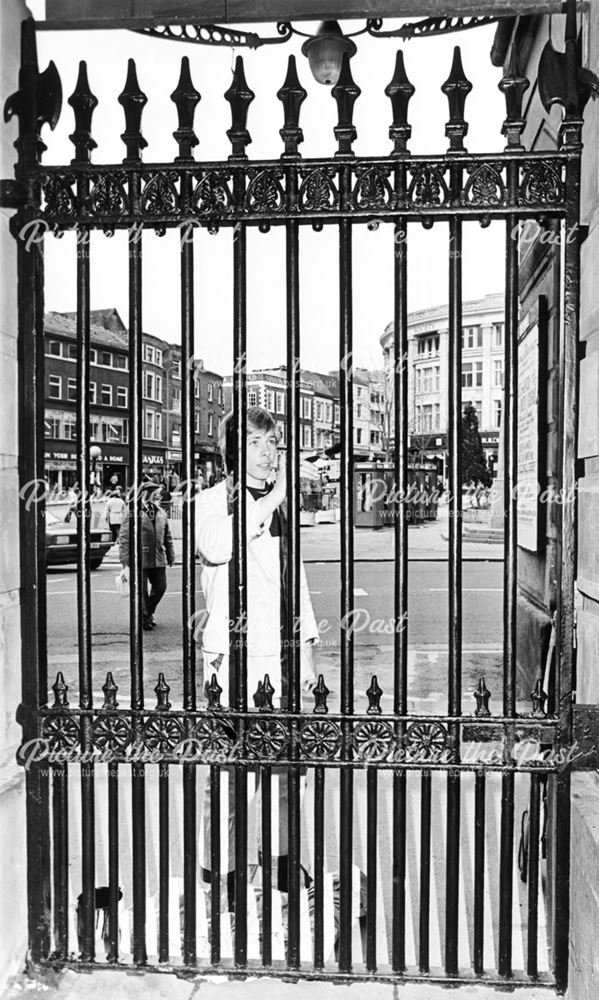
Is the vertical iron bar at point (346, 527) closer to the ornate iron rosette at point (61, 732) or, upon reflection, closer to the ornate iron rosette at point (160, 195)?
the ornate iron rosette at point (160, 195)

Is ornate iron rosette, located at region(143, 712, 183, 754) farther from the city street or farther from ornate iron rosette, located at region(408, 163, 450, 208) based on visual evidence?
the city street

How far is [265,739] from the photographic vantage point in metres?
2.49

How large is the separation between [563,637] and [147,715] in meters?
1.30

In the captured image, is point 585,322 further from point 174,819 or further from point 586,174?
point 174,819

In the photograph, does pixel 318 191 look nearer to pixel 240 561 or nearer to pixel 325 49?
pixel 240 561

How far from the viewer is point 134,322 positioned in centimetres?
254

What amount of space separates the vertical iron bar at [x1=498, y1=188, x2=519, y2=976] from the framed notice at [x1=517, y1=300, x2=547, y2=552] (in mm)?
1172

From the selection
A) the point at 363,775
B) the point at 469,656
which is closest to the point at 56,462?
the point at 469,656

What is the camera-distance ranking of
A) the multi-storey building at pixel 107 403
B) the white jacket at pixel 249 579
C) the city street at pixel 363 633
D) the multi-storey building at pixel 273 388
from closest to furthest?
the multi-storey building at pixel 273 388, the white jacket at pixel 249 579, the city street at pixel 363 633, the multi-storey building at pixel 107 403

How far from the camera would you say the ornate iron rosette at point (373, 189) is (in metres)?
2.42

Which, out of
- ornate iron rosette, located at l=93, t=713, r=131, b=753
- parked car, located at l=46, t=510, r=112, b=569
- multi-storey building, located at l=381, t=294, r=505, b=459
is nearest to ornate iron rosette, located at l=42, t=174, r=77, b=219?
ornate iron rosette, located at l=93, t=713, r=131, b=753

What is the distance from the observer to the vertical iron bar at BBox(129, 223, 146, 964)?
99.4 inches

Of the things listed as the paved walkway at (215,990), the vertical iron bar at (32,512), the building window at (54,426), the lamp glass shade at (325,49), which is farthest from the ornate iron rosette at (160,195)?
the building window at (54,426)

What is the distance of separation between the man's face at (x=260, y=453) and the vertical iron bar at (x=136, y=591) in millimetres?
738
